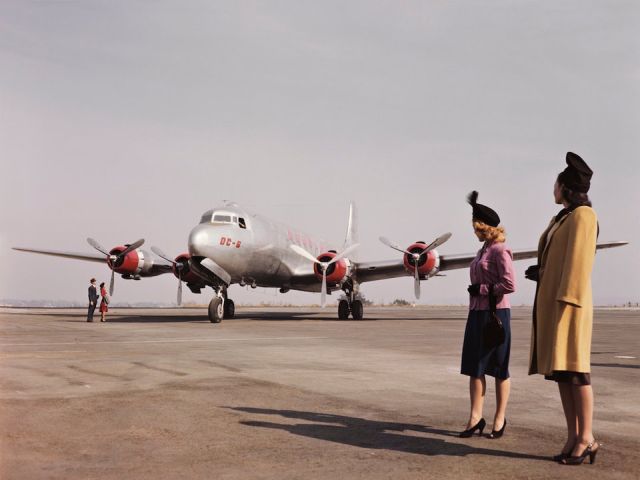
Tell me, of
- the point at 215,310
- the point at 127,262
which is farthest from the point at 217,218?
the point at 127,262

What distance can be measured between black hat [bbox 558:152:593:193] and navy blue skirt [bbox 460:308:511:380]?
4.56 ft

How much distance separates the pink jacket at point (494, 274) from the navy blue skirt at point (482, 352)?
9 centimetres

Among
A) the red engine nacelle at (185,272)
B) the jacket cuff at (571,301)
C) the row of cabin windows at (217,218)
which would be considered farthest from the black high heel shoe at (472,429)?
the red engine nacelle at (185,272)

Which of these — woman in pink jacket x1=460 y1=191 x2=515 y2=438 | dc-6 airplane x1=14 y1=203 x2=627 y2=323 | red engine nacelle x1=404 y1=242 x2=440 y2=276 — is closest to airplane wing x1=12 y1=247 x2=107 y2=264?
dc-6 airplane x1=14 y1=203 x2=627 y2=323

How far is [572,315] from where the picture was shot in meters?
5.12

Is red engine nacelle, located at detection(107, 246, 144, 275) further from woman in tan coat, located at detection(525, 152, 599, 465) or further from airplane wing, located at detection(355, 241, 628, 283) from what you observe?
woman in tan coat, located at detection(525, 152, 599, 465)

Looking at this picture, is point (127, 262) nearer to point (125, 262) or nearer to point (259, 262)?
point (125, 262)

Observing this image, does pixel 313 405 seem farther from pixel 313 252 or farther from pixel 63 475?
pixel 313 252

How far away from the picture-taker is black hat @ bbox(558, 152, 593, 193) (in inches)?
211

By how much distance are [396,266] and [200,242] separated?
11.4m

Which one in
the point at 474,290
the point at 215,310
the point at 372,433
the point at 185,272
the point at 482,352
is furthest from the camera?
the point at 185,272

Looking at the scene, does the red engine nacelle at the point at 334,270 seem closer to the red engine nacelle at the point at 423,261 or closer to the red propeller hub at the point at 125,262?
the red engine nacelle at the point at 423,261

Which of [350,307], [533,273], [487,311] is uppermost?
[533,273]

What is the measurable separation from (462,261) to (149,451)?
2825 cm
